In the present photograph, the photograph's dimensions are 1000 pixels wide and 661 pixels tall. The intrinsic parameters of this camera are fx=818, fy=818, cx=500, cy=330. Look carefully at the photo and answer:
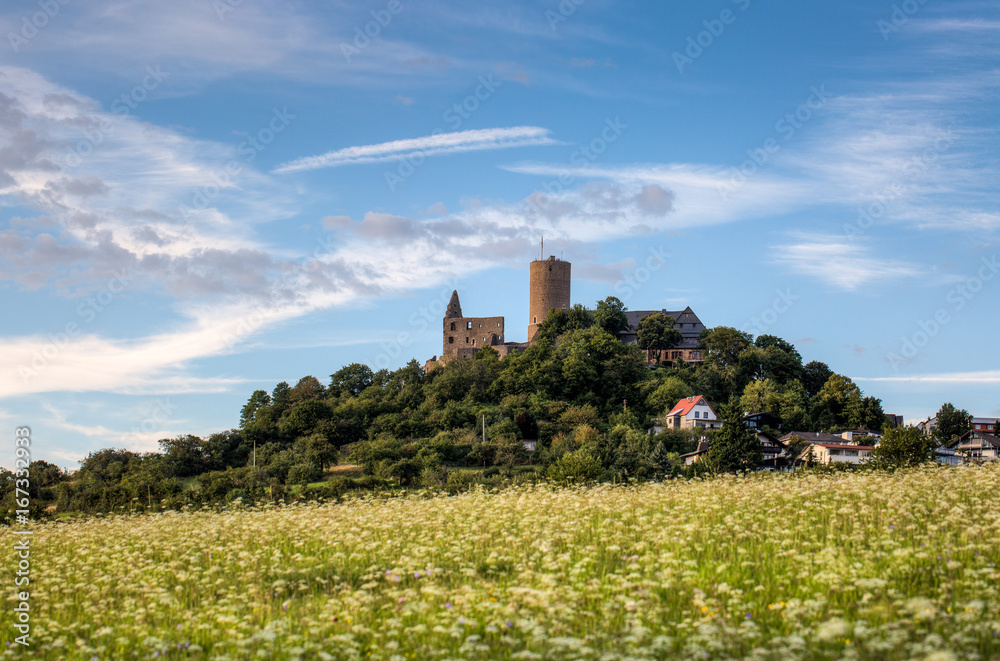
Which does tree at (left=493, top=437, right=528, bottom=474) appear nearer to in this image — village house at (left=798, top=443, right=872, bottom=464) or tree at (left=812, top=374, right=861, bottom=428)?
village house at (left=798, top=443, right=872, bottom=464)

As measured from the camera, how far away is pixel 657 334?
86.2 m

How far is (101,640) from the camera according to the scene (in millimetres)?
8391

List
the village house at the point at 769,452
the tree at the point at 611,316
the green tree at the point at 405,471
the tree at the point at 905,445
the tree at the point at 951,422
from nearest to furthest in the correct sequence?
the tree at the point at 905,445
the green tree at the point at 405,471
the village house at the point at 769,452
the tree at the point at 951,422
the tree at the point at 611,316

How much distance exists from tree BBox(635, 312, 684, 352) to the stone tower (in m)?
9.35

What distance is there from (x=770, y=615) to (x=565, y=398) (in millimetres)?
62126

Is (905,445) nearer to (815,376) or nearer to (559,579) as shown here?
(559,579)

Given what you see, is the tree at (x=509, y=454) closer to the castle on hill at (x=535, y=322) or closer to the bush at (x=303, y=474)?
the bush at (x=303, y=474)

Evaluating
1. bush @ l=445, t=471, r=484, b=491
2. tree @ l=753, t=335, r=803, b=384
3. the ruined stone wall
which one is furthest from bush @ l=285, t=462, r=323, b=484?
tree @ l=753, t=335, r=803, b=384

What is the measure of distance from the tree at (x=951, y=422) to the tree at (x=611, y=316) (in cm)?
3181

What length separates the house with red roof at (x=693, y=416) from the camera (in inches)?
2470

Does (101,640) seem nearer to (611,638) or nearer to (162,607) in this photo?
(162,607)

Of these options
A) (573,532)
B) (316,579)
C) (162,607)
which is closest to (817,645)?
(573,532)

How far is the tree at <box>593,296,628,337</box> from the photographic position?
87.4 m

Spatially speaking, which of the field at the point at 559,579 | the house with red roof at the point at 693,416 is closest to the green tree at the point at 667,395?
the house with red roof at the point at 693,416
